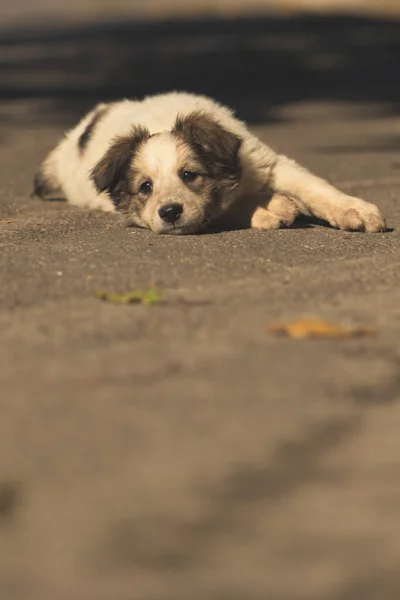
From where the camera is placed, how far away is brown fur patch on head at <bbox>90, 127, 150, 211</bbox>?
805 cm

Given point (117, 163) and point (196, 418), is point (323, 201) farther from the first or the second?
point (196, 418)

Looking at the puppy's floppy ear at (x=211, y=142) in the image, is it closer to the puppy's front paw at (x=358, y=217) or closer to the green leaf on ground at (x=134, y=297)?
the puppy's front paw at (x=358, y=217)

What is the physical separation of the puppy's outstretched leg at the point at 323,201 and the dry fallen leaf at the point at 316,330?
2.52m

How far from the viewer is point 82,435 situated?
4.02m

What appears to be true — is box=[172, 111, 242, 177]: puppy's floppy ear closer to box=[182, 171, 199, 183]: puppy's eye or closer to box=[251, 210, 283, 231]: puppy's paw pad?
box=[182, 171, 199, 183]: puppy's eye

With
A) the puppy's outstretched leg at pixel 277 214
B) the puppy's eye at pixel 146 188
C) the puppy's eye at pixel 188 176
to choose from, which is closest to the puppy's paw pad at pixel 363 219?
the puppy's outstretched leg at pixel 277 214

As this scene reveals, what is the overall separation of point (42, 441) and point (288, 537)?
972mm

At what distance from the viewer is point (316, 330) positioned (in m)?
5.20

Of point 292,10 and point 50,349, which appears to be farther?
point 292,10

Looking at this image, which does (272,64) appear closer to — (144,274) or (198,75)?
(198,75)

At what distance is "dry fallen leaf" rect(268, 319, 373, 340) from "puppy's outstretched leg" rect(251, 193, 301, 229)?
2.71 m

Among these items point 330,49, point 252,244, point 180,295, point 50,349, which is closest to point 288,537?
point 50,349

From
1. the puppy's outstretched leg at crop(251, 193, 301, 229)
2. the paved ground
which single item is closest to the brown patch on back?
the paved ground

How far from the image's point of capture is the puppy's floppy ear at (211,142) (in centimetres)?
791
